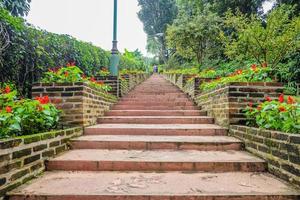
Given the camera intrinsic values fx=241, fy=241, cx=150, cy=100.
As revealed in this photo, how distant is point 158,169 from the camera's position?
272 cm

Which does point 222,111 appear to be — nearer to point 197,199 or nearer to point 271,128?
point 271,128

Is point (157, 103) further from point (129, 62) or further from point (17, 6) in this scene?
point (129, 62)

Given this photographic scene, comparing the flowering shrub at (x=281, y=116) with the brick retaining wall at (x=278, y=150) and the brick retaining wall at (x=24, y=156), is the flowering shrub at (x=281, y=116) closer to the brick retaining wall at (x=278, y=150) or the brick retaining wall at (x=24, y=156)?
the brick retaining wall at (x=278, y=150)

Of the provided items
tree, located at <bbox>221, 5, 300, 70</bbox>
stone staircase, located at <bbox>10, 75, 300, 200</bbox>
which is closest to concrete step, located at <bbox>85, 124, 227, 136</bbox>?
stone staircase, located at <bbox>10, 75, 300, 200</bbox>

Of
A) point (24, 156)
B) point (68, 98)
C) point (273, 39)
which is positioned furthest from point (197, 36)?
point (24, 156)

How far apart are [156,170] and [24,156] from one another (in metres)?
1.37

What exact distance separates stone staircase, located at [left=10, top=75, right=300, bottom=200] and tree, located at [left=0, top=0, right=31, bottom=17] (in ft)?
13.0

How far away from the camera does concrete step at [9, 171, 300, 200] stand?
80.6 inches

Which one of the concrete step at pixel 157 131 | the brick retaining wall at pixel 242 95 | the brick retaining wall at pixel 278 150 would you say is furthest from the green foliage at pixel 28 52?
the brick retaining wall at pixel 278 150

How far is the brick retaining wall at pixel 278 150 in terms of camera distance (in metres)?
2.20

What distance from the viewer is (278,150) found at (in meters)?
2.48

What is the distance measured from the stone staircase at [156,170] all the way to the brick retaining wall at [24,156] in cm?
10

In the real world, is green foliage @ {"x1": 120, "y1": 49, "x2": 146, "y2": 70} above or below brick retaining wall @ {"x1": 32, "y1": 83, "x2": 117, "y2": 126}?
above

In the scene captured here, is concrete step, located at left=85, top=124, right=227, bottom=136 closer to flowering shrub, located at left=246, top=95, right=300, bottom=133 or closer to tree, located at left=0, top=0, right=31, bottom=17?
flowering shrub, located at left=246, top=95, right=300, bottom=133
